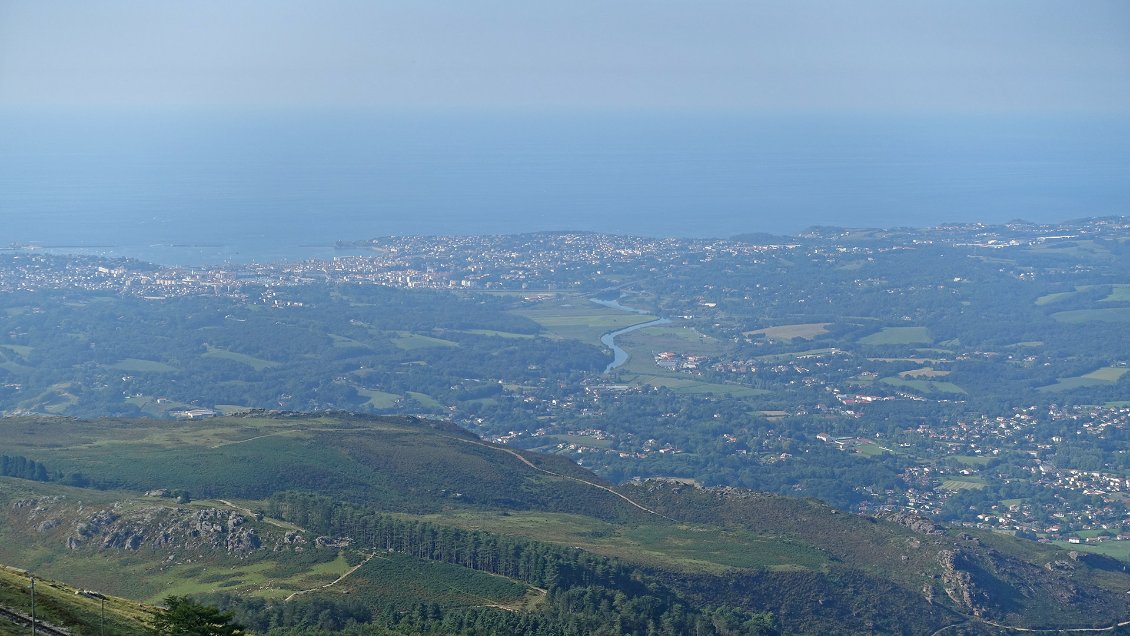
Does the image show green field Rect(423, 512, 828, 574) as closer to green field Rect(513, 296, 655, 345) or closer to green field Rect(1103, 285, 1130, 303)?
green field Rect(513, 296, 655, 345)

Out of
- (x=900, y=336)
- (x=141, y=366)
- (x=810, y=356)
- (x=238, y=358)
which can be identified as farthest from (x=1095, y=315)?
(x=141, y=366)

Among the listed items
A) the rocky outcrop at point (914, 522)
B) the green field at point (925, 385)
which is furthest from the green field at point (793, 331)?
the rocky outcrop at point (914, 522)

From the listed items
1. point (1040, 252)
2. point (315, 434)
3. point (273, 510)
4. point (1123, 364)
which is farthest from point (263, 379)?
point (1040, 252)

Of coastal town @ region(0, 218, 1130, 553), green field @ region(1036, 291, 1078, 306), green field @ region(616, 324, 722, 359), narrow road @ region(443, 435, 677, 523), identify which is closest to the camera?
narrow road @ region(443, 435, 677, 523)

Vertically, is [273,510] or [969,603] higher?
[273,510]

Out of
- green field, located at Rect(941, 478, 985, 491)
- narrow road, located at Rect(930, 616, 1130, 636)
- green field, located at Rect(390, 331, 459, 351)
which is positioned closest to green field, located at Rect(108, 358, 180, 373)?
green field, located at Rect(390, 331, 459, 351)

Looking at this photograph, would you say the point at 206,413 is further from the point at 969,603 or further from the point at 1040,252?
the point at 1040,252
